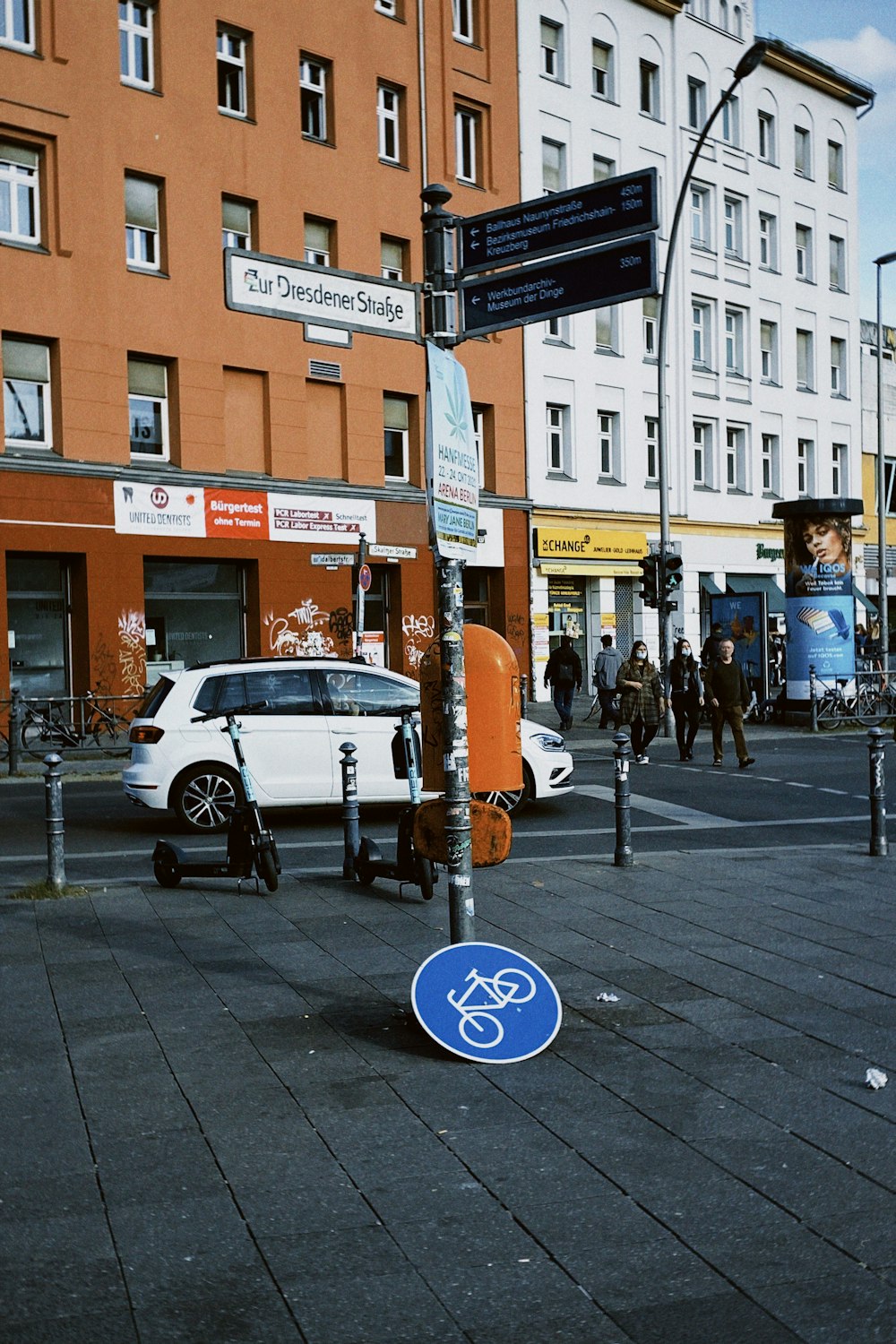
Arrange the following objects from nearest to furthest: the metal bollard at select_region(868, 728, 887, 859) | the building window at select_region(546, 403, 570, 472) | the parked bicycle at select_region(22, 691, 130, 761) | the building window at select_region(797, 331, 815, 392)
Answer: the metal bollard at select_region(868, 728, 887, 859), the parked bicycle at select_region(22, 691, 130, 761), the building window at select_region(546, 403, 570, 472), the building window at select_region(797, 331, 815, 392)

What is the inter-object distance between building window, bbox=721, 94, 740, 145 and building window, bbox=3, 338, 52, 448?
79.0 feet

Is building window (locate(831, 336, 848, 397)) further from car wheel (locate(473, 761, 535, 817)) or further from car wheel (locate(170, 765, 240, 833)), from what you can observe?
car wheel (locate(170, 765, 240, 833))

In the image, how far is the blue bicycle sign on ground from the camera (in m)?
5.71

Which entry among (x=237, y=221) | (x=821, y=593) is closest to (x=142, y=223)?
(x=237, y=221)

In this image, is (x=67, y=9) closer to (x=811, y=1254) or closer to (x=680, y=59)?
(x=680, y=59)

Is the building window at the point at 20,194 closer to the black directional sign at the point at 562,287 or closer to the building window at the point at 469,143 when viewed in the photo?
the building window at the point at 469,143

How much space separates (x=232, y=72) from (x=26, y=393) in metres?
8.41

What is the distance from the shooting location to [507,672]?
677 cm

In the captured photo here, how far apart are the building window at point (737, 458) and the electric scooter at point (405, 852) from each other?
33.8m

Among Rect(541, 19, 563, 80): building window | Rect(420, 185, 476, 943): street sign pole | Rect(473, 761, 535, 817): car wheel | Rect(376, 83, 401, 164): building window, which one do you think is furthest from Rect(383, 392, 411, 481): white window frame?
Rect(420, 185, 476, 943): street sign pole

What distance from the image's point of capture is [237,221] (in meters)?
28.5

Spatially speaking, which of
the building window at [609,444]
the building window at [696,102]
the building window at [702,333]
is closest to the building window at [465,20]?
the building window at [696,102]

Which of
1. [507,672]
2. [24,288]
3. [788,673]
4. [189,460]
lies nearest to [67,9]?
[24,288]

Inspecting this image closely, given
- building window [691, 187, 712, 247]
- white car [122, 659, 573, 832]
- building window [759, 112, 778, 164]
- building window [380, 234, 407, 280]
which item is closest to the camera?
white car [122, 659, 573, 832]
